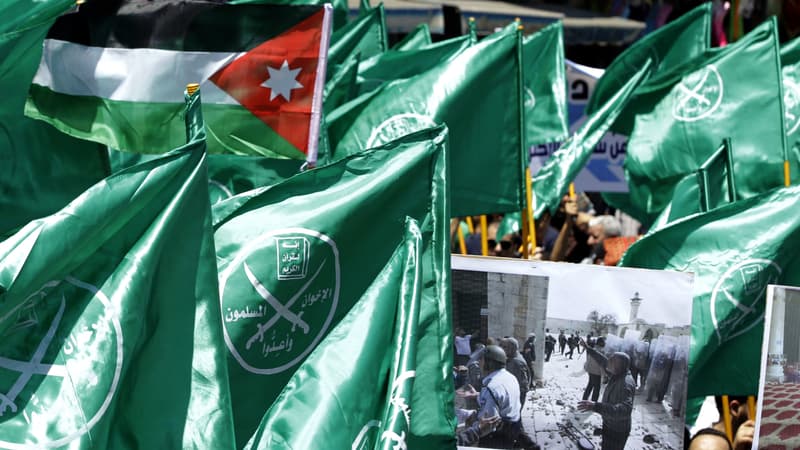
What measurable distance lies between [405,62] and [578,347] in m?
4.11

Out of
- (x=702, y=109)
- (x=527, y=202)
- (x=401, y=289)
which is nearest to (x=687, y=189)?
(x=527, y=202)

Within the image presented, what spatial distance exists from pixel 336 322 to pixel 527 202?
9.44 feet

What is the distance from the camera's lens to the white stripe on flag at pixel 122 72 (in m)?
5.15

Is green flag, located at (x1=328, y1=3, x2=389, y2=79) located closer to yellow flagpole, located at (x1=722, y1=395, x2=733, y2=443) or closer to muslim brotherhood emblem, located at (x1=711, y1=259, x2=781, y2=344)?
yellow flagpole, located at (x1=722, y1=395, x2=733, y2=443)

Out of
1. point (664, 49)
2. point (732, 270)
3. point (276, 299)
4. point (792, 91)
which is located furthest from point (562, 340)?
point (664, 49)

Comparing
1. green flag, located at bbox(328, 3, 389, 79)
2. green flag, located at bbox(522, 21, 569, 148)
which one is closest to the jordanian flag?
green flag, located at bbox(328, 3, 389, 79)

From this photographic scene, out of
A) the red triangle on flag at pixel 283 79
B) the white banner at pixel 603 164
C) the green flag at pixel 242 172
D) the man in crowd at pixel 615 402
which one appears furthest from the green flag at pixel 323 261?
the white banner at pixel 603 164

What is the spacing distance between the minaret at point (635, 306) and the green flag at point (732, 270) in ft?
2.86

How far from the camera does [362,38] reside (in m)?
9.00

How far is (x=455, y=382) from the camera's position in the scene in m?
4.43

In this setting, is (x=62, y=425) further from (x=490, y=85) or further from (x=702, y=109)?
(x=702, y=109)

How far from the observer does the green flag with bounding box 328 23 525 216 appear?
667 centimetres

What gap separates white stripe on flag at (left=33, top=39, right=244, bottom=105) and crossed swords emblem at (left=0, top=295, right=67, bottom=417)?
2.09 meters

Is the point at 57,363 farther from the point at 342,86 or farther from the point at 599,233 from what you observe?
the point at 599,233
